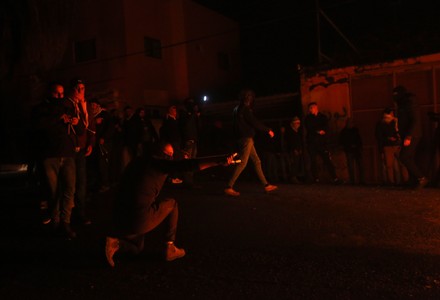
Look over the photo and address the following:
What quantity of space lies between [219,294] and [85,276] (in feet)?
4.83

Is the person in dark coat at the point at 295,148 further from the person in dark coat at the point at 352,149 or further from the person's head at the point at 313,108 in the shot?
the person in dark coat at the point at 352,149

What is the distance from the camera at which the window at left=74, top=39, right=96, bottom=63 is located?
20031 mm

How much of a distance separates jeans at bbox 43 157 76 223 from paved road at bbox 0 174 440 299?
41 cm

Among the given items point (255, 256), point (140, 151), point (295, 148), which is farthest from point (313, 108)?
point (255, 256)

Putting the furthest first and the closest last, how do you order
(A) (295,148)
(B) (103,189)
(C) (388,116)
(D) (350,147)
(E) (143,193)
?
1. (A) (295,148)
2. (D) (350,147)
3. (B) (103,189)
4. (C) (388,116)
5. (E) (143,193)

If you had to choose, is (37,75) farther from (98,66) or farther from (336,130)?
(336,130)

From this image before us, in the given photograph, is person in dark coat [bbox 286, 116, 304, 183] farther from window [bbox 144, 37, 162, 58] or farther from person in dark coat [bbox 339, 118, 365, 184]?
window [bbox 144, 37, 162, 58]

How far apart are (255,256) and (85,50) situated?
688 inches

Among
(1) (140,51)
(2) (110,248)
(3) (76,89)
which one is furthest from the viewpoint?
(1) (140,51)

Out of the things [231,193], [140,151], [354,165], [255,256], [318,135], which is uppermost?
[318,135]

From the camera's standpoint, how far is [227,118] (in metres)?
15.5

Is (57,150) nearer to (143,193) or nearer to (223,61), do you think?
(143,193)

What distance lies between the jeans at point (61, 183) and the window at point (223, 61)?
19558 millimetres

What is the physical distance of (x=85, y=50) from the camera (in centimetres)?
2033
